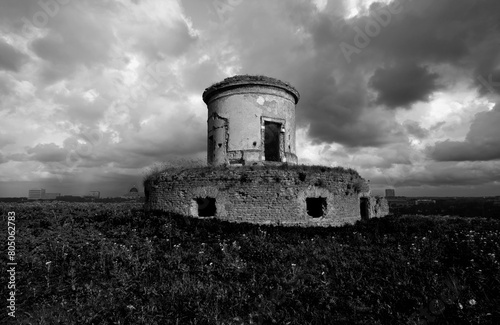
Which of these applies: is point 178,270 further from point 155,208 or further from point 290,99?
point 290,99

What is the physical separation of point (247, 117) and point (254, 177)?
3499mm

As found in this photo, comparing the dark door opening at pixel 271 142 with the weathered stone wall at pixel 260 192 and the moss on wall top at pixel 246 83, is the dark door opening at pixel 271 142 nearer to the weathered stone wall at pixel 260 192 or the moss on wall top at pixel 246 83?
the moss on wall top at pixel 246 83

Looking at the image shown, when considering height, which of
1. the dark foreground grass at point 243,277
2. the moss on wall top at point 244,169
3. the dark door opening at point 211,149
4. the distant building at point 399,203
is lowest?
the distant building at point 399,203

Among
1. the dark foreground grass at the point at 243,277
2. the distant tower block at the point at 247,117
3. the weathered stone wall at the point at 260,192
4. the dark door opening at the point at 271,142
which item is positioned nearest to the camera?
the dark foreground grass at the point at 243,277

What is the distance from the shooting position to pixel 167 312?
462 centimetres

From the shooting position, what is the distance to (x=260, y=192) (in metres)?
10.7

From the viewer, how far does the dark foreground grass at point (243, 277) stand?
452 centimetres

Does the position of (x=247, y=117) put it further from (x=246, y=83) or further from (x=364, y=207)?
(x=364, y=207)

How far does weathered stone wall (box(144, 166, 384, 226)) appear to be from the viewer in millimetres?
10617

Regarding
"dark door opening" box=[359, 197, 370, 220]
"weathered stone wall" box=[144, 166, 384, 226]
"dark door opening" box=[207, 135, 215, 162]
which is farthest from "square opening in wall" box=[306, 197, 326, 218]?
"dark door opening" box=[207, 135, 215, 162]

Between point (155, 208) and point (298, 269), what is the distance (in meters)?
7.94

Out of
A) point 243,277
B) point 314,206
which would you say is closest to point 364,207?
point 314,206

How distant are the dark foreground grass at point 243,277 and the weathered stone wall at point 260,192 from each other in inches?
50.1

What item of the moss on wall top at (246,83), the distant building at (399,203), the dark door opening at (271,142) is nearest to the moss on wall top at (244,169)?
the dark door opening at (271,142)
